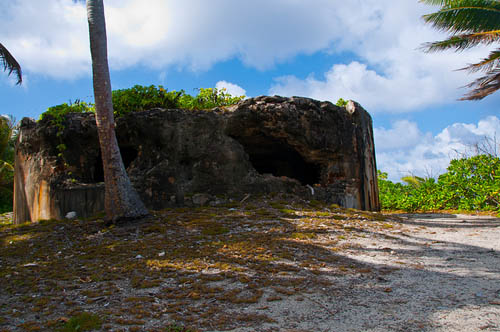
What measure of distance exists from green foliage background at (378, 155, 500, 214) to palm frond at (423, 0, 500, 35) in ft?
14.5

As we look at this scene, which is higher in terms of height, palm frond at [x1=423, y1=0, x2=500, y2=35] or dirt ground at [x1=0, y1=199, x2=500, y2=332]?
palm frond at [x1=423, y1=0, x2=500, y2=35]

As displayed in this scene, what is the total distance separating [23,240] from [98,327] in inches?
196

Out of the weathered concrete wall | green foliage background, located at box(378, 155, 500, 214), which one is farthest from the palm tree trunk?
green foliage background, located at box(378, 155, 500, 214)

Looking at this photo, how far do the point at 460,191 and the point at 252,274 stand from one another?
11.3 metres

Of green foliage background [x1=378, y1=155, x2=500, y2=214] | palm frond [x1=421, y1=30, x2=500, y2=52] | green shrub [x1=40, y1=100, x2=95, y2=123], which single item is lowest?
green foliage background [x1=378, y1=155, x2=500, y2=214]

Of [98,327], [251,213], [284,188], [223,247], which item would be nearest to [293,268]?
[223,247]

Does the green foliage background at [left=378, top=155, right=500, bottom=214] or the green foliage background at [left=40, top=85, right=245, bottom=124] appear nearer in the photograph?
the green foliage background at [left=40, top=85, right=245, bottom=124]

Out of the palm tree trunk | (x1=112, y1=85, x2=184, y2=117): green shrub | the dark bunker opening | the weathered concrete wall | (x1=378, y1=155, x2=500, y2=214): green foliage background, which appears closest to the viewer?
the palm tree trunk

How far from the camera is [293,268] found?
5105 mm

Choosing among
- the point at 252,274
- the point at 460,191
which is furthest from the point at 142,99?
the point at 460,191

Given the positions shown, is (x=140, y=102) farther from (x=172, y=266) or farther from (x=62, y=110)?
(x=172, y=266)

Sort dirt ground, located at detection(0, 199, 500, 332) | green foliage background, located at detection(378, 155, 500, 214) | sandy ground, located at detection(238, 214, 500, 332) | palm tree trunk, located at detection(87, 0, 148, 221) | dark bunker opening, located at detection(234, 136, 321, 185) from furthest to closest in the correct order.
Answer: green foliage background, located at detection(378, 155, 500, 214)
dark bunker opening, located at detection(234, 136, 321, 185)
palm tree trunk, located at detection(87, 0, 148, 221)
dirt ground, located at detection(0, 199, 500, 332)
sandy ground, located at detection(238, 214, 500, 332)

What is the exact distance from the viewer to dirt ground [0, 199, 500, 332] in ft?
12.1

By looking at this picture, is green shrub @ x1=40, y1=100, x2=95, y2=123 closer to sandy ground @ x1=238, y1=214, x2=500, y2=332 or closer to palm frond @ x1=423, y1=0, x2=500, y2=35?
sandy ground @ x1=238, y1=214, x2=500, y2=332
